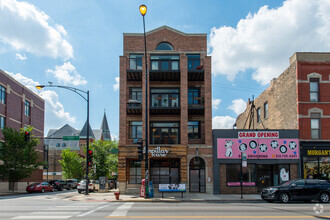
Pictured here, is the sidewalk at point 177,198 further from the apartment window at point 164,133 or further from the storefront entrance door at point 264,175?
the apartment window at point 164,133

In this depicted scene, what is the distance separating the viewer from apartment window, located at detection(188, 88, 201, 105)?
102ft

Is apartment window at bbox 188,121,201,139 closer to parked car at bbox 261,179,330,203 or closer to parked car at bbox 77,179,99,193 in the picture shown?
parked car at bbox 261,179,330,203

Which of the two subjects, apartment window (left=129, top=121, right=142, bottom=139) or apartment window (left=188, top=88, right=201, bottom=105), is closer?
apartment window (left=129, top=121, right=142, bottom=139)

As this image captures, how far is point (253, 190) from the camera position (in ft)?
93.3

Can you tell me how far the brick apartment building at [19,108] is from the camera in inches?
1686

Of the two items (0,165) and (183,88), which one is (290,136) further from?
(0,165)

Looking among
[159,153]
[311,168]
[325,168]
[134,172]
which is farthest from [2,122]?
[325,168]

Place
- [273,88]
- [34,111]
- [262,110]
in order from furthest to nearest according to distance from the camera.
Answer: [34,111] → [262,110] → [273,88]

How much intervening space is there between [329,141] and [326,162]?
1.81 m

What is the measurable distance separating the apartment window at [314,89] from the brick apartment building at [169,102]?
8816 millimetres

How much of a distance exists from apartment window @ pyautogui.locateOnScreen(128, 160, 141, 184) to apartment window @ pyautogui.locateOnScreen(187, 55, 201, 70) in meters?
10.1

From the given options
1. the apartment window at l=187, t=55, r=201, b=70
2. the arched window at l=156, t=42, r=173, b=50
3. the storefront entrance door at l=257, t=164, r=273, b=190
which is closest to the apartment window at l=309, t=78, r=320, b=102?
the storefront entrance door at l=257, t=164, r=273, b=190

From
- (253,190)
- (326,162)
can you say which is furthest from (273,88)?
(253,190)

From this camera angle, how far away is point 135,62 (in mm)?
30625
